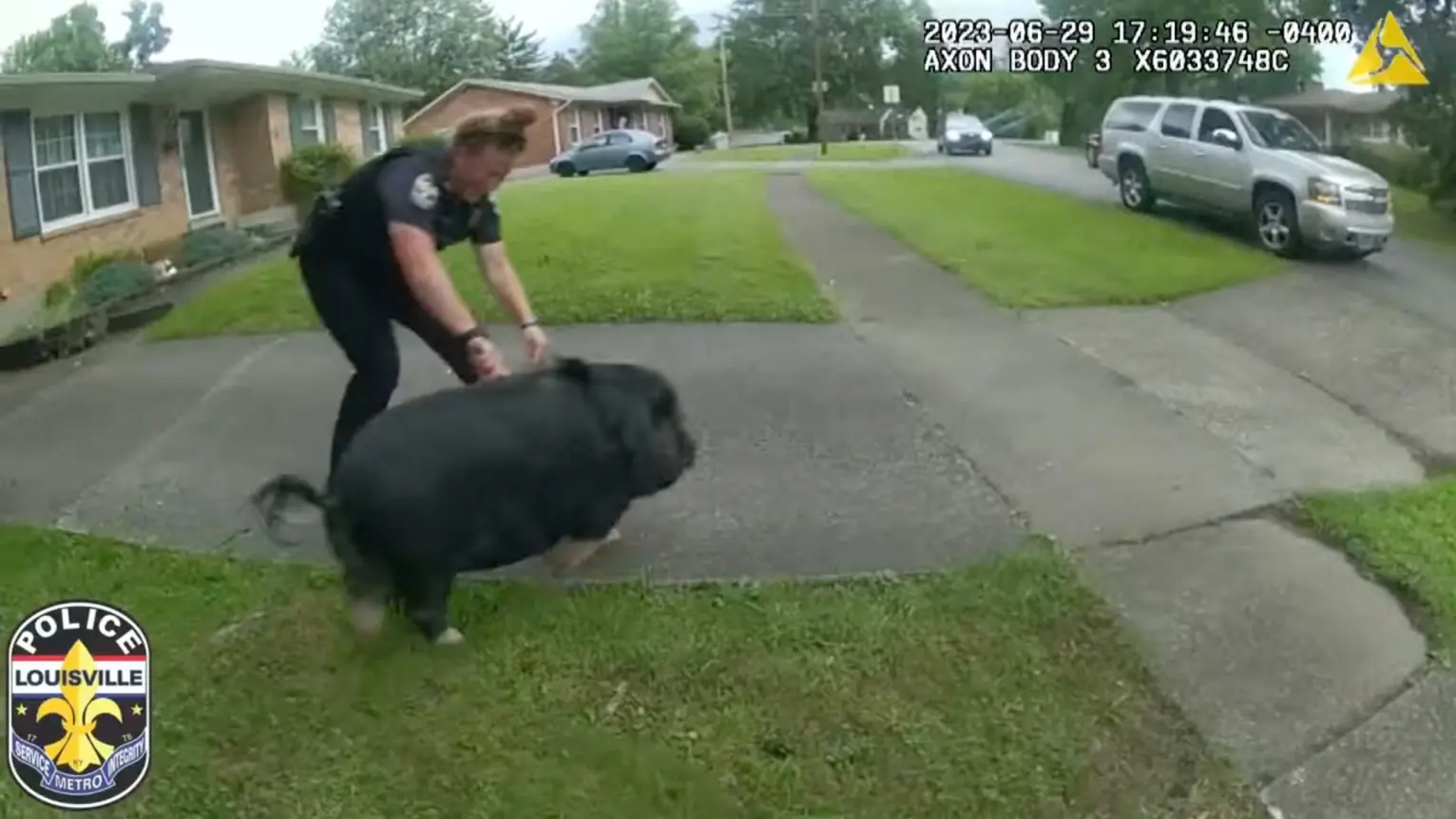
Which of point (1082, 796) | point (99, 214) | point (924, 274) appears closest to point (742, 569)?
point (1082, 796)

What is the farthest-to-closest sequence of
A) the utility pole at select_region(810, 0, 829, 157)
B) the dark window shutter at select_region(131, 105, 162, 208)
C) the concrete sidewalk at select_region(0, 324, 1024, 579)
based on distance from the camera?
the dark window shutter at select_region(131, 105, 162, 208), the utility pole at select_region(810, 0, 829, 157), the concrete sidewalk at select_region(0, 324, 1024, 579)

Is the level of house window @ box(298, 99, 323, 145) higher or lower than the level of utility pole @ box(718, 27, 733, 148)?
higher

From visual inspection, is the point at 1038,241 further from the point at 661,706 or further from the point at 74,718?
the point at 74,718

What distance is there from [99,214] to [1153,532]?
37.7ft

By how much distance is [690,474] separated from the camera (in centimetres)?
531

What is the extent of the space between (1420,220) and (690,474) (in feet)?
44.6

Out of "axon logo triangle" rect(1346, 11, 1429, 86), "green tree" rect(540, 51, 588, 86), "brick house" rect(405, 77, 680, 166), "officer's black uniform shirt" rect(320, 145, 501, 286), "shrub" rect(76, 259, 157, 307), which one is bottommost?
"shrub" rect(76, 259, 157, 307)

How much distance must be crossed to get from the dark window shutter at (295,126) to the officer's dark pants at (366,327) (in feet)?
35.2

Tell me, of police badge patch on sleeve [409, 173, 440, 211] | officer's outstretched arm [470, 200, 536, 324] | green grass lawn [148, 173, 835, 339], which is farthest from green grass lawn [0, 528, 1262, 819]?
green grass lawn [148, 173, 835, 339]

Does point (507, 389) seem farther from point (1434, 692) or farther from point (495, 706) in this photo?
point (1434, 692)

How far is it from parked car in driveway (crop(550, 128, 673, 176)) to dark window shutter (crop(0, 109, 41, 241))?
5.06 meters

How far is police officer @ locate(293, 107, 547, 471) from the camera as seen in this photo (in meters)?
3.57

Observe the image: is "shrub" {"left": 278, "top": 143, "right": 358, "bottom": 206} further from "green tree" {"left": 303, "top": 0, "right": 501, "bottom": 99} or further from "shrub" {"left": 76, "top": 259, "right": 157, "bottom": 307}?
"green tree" {"left": 303, "top": 0, "right": 501, "bottom": 99}

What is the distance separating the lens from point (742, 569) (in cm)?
427
